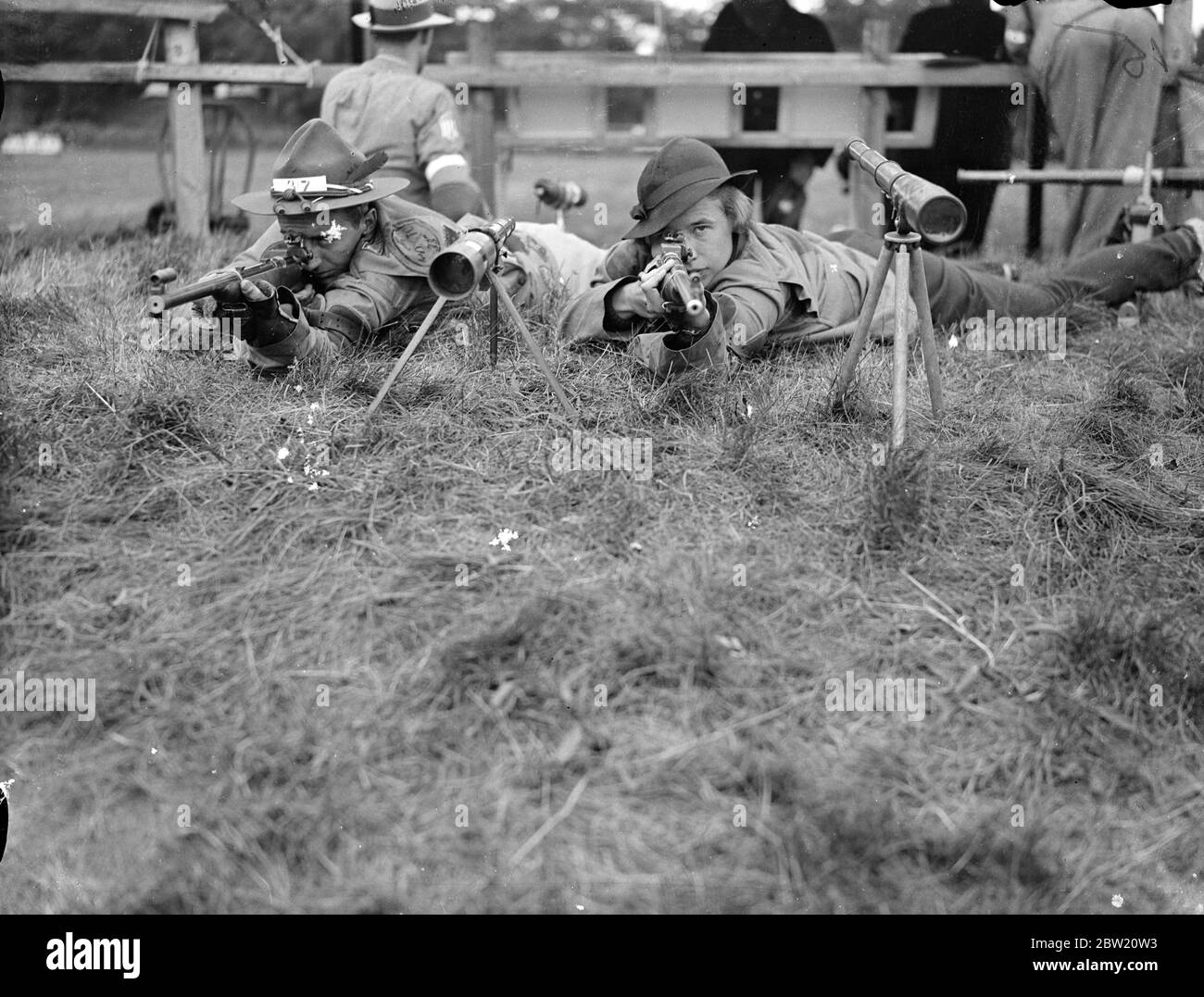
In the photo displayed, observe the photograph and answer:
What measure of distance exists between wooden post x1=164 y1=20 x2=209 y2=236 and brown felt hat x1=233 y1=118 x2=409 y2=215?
2874 millimetres

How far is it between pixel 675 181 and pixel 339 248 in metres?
1.39

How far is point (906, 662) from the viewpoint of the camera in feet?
11.5

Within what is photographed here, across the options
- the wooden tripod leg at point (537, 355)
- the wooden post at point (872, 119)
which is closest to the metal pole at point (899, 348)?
the wooden tripod leg at point (537, 355)

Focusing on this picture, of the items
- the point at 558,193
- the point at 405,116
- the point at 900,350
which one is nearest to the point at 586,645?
the point at 900,350

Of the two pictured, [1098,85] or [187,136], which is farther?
[187,136]

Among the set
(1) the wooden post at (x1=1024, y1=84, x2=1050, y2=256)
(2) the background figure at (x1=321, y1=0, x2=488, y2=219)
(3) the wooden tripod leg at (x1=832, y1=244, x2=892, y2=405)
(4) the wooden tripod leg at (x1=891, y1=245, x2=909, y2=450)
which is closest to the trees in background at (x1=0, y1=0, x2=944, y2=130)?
(2) the background figure at (x1=321, y1=0, x2=488, y2=219)

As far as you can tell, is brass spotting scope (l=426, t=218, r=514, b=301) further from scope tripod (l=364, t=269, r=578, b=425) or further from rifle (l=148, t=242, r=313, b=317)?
rifle (l=148, t=242, r=313, b=317)

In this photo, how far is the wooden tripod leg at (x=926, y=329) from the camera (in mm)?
4203

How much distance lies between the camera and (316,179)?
15.7 ft

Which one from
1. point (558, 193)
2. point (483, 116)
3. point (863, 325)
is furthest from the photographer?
point (483, 116)

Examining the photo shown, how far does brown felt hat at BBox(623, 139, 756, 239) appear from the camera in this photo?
504cm

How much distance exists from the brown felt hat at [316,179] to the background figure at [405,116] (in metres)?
1.46

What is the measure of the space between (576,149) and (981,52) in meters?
2.64

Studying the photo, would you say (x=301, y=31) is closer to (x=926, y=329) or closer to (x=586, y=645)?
(x=926, y=329)
